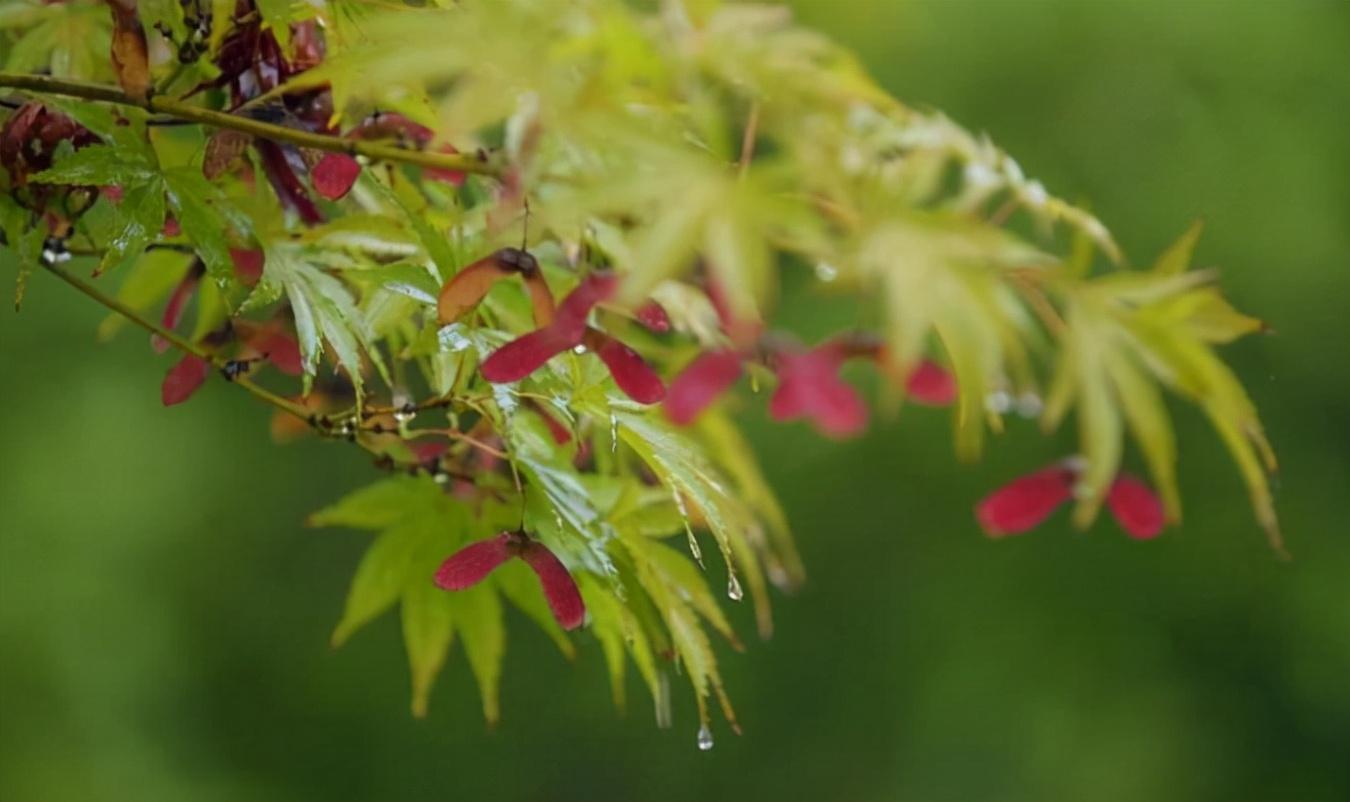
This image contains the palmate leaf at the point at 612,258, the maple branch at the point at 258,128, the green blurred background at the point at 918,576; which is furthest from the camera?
the green blurred background at the point at 918,576

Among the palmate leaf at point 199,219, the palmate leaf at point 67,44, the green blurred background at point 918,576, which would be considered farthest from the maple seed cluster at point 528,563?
the green blurred background at point 918,576

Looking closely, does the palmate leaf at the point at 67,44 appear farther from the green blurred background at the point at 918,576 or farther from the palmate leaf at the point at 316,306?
the green blurred background at the point at 918,576

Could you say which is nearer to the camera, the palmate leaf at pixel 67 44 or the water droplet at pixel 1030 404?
the water droplet at pixel 1030 404

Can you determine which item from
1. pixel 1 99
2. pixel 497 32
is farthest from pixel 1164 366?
pixel 1 99

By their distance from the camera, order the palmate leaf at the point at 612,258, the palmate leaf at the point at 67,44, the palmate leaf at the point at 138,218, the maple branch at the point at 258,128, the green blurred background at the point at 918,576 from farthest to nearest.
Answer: the green blurred background at the point at 918,576 → the palmate leaf at the point at 67,44 → the palmate leaf at the point at 138,218 → the maple branch at the point at 258,128 → the palmate leaf at the point at 612,258

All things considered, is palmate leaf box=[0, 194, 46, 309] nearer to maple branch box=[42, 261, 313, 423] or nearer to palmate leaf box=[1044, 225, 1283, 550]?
maple branch box=[42, 261, 313, 423]

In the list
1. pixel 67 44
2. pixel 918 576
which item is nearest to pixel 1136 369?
pixel 67 44
